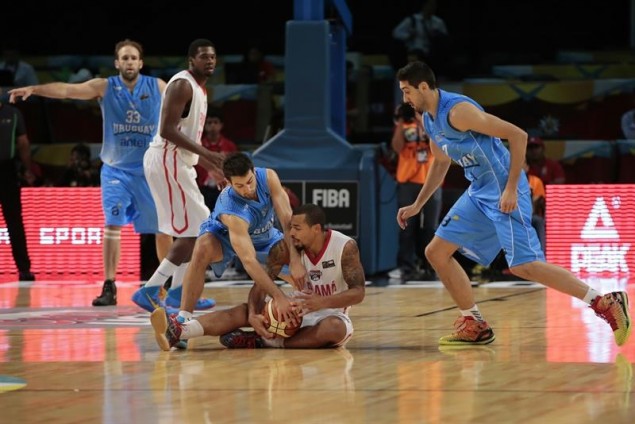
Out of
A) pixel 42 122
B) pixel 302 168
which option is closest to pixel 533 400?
pixel 302 168

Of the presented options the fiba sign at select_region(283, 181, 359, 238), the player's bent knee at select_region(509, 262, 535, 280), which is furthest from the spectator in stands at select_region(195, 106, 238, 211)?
the player's bent knee at select_region(509, 262, 535, 280)

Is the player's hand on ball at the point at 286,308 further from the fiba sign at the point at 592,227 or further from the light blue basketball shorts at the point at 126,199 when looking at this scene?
the fiba sign at the point at 592,227

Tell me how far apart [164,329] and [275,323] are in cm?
60

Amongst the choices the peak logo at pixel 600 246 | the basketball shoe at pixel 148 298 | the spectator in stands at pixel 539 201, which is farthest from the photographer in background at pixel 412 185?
the basketball shoe at pixel 148 298

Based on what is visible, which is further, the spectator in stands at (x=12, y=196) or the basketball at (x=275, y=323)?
the spectator in stands at (x=12, y=196)

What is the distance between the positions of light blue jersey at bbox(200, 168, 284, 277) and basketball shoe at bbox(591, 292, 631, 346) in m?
1.97

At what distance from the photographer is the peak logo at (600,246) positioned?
39.7 ft

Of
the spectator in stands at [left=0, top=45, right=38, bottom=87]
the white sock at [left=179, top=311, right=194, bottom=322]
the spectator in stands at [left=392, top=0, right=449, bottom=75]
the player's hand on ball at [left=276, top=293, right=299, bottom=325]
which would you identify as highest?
the spectator in stands at [left=392, top=0, right=449, bottom=75]

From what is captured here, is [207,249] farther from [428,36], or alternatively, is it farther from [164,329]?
[428,36]

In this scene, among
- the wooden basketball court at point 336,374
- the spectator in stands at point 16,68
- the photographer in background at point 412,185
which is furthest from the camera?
the spectator in stands at point 16,68

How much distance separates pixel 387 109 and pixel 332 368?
1010 centimetres

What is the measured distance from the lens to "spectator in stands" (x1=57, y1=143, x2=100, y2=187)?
13.2 meters

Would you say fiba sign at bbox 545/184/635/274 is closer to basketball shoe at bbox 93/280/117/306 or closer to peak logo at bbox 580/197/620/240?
peak logo at bbox 580/197/620/240

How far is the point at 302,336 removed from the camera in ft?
23.9
